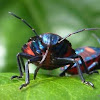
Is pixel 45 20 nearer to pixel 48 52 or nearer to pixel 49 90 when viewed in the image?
pixel 48 52

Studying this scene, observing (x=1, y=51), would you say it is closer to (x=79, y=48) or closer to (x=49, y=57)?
(x=79, y=48)

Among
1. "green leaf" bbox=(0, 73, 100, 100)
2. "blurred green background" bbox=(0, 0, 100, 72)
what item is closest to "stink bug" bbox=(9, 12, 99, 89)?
"green leaf" bbox=(0, 73, 100, 100)

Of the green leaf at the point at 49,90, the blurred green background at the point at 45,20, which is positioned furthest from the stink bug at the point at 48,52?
the blurred green background at the point at 45,20

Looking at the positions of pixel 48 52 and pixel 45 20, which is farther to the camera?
pixel 45 20

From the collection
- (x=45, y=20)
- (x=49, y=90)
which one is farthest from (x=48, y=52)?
(x=45, y=20)

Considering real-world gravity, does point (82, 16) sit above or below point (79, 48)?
above

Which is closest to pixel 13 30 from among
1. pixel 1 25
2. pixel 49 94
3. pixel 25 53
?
pixel 1 25
